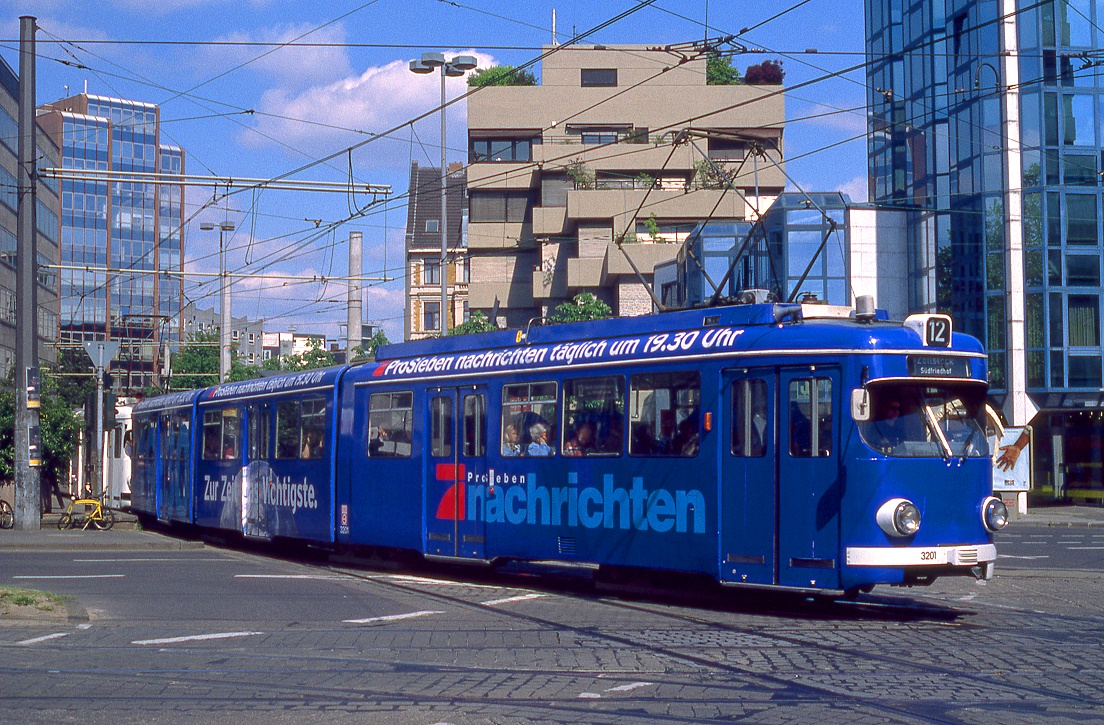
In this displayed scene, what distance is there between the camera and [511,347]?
15789 mm

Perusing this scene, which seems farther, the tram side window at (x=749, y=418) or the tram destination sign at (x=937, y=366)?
the tram side window at (x=749, y=418)

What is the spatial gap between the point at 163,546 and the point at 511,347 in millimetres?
9435

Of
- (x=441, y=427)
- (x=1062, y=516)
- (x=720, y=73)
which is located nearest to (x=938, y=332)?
(x=441, y=427)

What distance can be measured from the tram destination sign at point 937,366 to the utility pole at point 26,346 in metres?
19.3

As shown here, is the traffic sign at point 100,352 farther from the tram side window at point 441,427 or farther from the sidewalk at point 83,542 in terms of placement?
the tram side window at point 441,427

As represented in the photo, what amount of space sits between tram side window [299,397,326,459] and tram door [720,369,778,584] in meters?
8.35

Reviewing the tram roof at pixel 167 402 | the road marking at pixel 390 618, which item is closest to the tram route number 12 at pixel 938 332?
the road marking at pixel 390 618

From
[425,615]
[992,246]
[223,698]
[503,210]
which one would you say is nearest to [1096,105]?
[992,246]

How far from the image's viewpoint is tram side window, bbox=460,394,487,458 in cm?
1578

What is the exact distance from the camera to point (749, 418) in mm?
12391

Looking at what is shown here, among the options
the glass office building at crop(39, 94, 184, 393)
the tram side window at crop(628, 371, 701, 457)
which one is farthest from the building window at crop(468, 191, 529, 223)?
the glass office building at crop(39, 94, 184, 393)

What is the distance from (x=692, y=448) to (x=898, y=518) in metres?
2.25

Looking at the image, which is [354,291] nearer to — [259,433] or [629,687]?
[259,433]

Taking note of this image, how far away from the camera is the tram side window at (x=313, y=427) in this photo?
19.3 m
